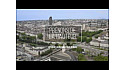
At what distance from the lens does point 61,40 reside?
4.73 meters

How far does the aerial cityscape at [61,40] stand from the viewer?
4.68 m

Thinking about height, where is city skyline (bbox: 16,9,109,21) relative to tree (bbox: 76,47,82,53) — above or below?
above

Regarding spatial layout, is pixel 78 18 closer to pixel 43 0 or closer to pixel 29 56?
pixel 43 0

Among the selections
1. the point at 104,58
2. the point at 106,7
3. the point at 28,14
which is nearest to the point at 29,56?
the point at 28,14

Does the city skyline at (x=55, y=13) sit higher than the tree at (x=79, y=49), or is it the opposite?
the city skyline at (x=55, y=13)

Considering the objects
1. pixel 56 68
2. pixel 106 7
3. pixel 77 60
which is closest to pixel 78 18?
pixel 106 7

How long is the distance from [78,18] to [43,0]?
88 cm

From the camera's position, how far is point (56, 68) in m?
4.66

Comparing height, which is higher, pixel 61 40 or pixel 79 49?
pixel 61 40

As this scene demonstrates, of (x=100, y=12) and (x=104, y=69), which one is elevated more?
(x=100, y=12)

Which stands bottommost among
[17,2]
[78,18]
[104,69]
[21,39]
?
[104,69]

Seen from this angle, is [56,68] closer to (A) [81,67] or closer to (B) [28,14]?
(A) [81,67]

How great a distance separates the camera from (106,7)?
459cm

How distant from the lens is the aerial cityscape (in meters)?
4.68
